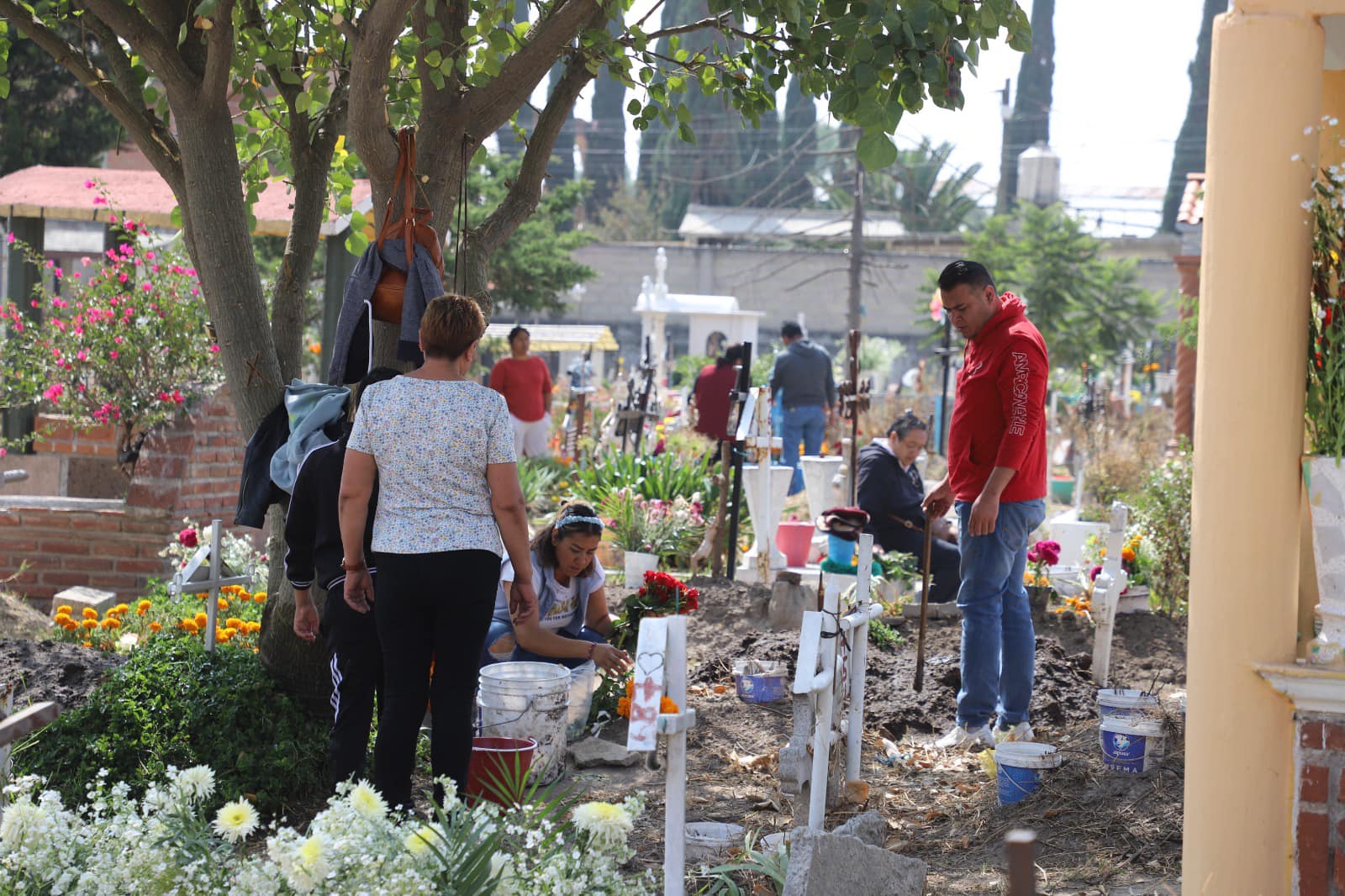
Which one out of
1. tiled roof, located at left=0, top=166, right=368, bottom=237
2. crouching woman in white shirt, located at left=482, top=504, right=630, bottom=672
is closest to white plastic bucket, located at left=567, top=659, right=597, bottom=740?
crouching woman in white shirt, located at left=482, top=504, right=630, bottom=672

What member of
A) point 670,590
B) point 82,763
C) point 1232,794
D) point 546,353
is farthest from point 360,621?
point 546,353

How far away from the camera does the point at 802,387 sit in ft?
39.9

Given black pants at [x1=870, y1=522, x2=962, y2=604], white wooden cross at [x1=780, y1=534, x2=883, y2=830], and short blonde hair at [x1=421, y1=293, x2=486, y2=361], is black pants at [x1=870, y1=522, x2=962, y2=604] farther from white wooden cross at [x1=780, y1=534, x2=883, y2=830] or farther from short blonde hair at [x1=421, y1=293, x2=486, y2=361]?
short blonde hair at [x1=421, y1=293, x2=486, y2=361]

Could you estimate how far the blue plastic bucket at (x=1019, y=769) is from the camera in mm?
4332

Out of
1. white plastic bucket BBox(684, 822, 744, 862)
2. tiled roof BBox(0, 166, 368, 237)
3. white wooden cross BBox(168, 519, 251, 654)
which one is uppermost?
tiled roof BBox(0, 166, 368, 237)

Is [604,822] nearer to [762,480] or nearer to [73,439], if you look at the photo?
[762,480]

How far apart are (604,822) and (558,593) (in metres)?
2.49

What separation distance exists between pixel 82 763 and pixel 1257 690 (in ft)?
11.5

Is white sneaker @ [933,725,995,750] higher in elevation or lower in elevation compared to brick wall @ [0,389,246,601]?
lower

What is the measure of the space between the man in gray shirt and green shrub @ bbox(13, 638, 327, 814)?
782 cm

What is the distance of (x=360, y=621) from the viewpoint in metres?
3.95

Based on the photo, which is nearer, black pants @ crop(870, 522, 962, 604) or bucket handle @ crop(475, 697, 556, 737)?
bucket handle @ crop(475, 697, 556, 737)

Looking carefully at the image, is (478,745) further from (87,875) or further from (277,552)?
(87,875)

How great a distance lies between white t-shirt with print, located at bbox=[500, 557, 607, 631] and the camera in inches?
201
